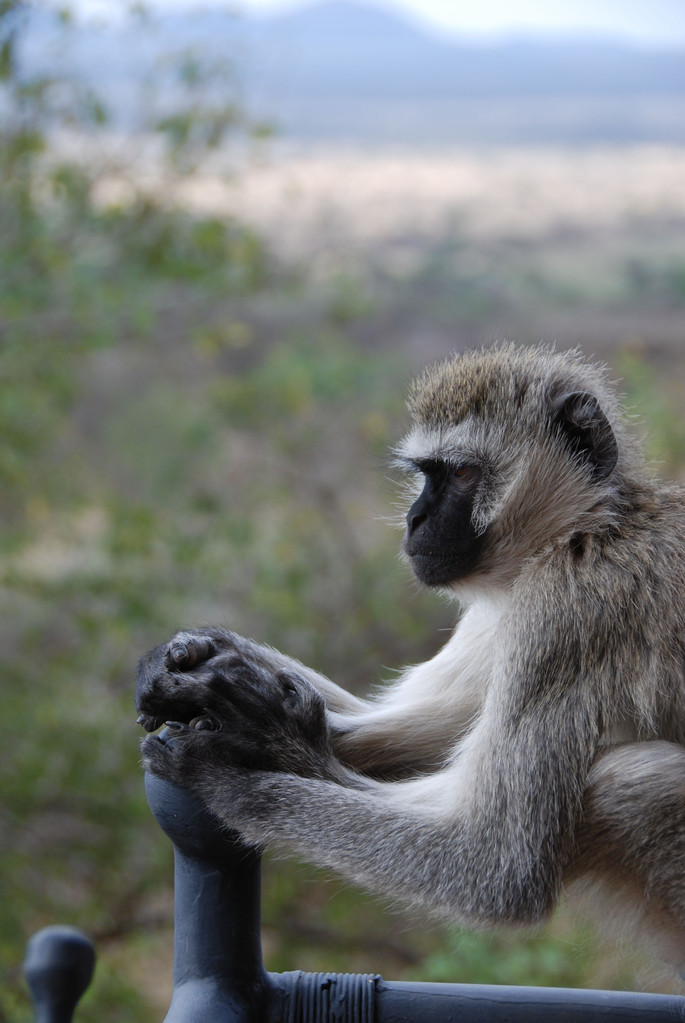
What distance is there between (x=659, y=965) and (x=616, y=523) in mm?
727

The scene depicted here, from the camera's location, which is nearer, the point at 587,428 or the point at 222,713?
the point at 222,713

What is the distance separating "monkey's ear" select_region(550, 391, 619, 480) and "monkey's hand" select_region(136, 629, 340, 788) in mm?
602

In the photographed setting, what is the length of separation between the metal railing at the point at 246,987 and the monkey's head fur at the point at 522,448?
66 cm

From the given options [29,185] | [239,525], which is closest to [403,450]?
[29,185]

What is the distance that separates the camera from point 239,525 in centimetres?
486

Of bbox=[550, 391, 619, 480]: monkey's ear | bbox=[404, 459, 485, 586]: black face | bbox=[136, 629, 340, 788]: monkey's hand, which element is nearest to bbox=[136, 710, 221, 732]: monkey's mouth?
bbox=[136, 629, 340, 788]: monkey's hand

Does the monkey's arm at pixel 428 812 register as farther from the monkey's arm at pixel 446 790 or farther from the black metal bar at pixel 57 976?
the black metal bar at pixel 57 976

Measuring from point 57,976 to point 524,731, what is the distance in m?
0.69

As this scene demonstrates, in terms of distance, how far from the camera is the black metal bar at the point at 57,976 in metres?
1.33

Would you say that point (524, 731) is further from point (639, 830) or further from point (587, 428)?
point (587, 428)

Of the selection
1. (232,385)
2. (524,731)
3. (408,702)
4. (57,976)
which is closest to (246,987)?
(57,976)

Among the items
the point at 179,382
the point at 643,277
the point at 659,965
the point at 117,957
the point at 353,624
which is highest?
the point at 643,277

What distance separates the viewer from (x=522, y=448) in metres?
1.83

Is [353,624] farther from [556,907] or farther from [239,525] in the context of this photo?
[556,907]
